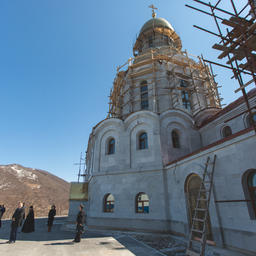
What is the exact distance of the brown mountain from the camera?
3966 centimetres

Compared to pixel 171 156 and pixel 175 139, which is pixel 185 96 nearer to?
pixel 175 139

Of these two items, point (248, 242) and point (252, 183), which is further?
point (252, 183)

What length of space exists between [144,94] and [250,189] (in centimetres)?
1401

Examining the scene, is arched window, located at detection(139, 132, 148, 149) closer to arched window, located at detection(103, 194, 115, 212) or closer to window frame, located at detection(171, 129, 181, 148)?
window frame, located at detection(171, 129, 181, 148)

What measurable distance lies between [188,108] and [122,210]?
11.8m

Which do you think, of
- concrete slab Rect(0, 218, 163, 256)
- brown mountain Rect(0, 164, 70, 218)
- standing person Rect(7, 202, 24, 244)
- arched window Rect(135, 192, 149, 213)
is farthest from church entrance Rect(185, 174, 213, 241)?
brown mountain Rect(0, 164, 70, 218)

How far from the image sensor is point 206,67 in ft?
67.0

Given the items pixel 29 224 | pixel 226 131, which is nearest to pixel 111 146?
pixel 29 224

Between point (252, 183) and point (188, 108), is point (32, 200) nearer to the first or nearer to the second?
point (188, 108)

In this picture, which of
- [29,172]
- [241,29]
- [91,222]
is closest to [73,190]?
[91,222]

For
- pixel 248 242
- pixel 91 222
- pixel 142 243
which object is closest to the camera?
pixel 248 242

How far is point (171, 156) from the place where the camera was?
1321 centimetres

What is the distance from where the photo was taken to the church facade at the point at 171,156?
23.2 feet

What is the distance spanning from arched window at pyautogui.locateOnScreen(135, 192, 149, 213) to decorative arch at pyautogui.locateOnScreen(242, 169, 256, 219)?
677cm
